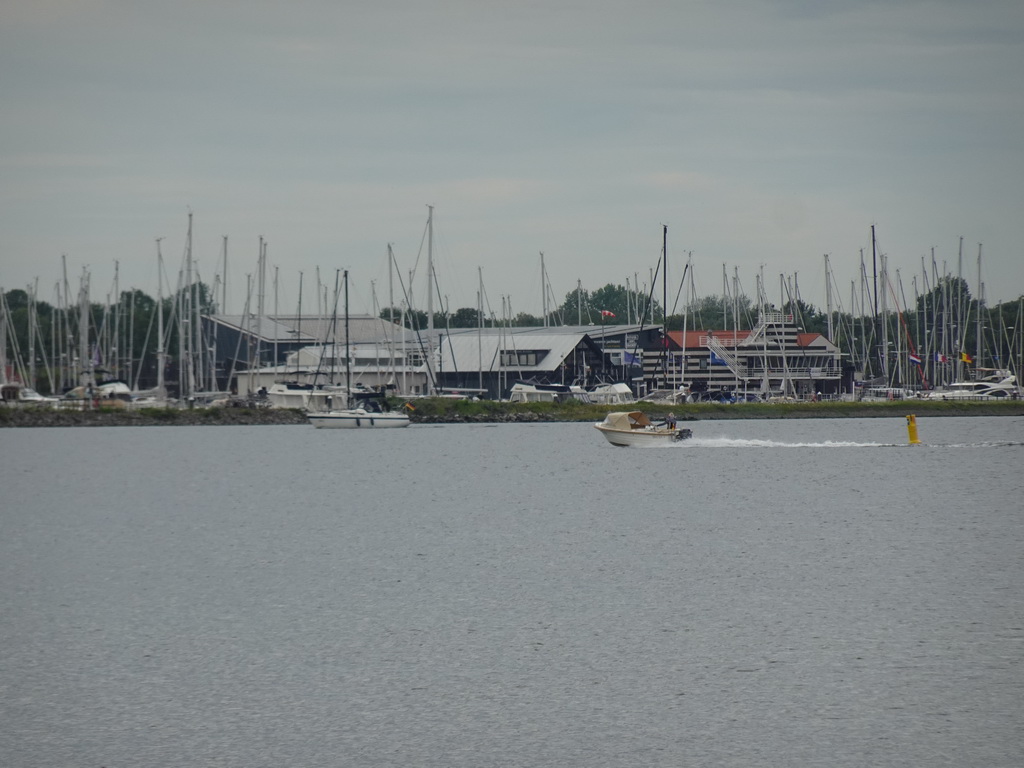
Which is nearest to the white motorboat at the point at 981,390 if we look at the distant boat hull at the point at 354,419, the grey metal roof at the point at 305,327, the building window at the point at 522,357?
the building window at the point at 522,357

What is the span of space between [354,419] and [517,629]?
291 feet

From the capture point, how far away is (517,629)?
22.1 m

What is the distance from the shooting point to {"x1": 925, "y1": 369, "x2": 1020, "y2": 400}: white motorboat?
12712cm

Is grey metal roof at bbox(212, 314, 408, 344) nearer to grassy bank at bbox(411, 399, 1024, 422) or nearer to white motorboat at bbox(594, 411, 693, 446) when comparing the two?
grassy bank at bbox(411, 399, 1024, 422)

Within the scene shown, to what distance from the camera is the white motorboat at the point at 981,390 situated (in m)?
127

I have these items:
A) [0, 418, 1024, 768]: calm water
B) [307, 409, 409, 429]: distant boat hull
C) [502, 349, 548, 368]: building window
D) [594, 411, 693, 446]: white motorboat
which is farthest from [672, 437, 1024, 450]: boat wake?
[502, 349, 548, 368]: building window

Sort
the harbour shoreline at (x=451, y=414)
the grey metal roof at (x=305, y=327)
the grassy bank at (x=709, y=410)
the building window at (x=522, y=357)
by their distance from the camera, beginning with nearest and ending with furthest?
the harbour shoreline at (x=451, y=414)
the grassy bank at (x=709, y=410)
the building window at (x=522, y=357)
the grey metal roof at (x=305, y=327)

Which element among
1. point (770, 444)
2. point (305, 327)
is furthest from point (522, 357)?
point (770, 444)

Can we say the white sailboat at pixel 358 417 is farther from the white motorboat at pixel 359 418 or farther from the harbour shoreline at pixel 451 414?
the harbour shoreline at pixel 451 414

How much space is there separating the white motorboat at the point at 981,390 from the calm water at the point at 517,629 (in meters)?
78.5

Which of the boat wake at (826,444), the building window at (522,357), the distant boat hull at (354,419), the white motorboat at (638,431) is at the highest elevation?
the building window at (522,357)

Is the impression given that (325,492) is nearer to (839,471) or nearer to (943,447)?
(839,471)

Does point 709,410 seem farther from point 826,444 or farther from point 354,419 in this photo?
point 826,444

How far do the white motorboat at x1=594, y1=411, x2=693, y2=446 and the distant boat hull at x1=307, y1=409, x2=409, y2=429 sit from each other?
36053 mm
